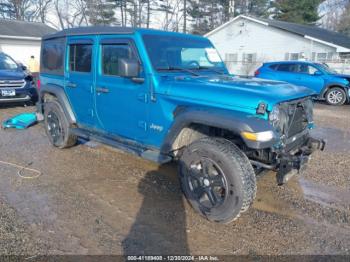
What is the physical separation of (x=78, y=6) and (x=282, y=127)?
48267 mm

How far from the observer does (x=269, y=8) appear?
4438 centimetres

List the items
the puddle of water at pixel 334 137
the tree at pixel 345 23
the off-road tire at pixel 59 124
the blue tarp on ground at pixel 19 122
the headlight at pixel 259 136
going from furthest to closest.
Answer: the tree at pixel 345 23 → the blue tarp on ground at pixel 19 122 → the puddle of water at pixel 334 137 → the off-road tire at pixel 59 124 → the headlight at pixel 259 136

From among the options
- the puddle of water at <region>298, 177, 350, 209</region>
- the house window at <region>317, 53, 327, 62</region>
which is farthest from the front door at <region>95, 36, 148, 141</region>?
the house window at <region>317, 53, 327, 62</region>

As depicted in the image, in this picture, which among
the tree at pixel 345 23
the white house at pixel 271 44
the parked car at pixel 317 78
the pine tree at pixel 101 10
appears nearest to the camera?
the parked car at pixel 317 78

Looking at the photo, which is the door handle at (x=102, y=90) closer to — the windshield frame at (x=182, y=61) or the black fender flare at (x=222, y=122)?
the windshield frame at (x=182, y=61)

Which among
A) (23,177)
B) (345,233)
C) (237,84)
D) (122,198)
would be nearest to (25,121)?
(23,177)

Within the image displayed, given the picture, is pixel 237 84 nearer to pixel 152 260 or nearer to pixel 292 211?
pixel 292 211

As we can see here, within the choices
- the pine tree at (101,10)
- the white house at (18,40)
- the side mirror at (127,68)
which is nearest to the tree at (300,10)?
the pine tree at (101,10)

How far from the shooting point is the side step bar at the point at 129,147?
399 centimetres

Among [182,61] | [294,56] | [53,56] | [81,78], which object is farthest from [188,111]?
[294,56]

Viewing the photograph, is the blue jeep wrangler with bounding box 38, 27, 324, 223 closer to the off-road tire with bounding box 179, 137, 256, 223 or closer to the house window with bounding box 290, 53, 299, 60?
the off-road tire with bounding box 179, 137, 256, 223

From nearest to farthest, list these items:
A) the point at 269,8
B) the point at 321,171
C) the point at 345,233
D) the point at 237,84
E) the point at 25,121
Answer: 1. the point at 345,233
2. the point at 237,84
3. the point at 321,171
4. the point at 25,121
5. the point at 269,8

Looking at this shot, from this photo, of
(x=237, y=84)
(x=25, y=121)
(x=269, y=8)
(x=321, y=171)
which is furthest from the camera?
(x=269, y=8)

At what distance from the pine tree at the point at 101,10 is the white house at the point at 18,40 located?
17776 millimetres
